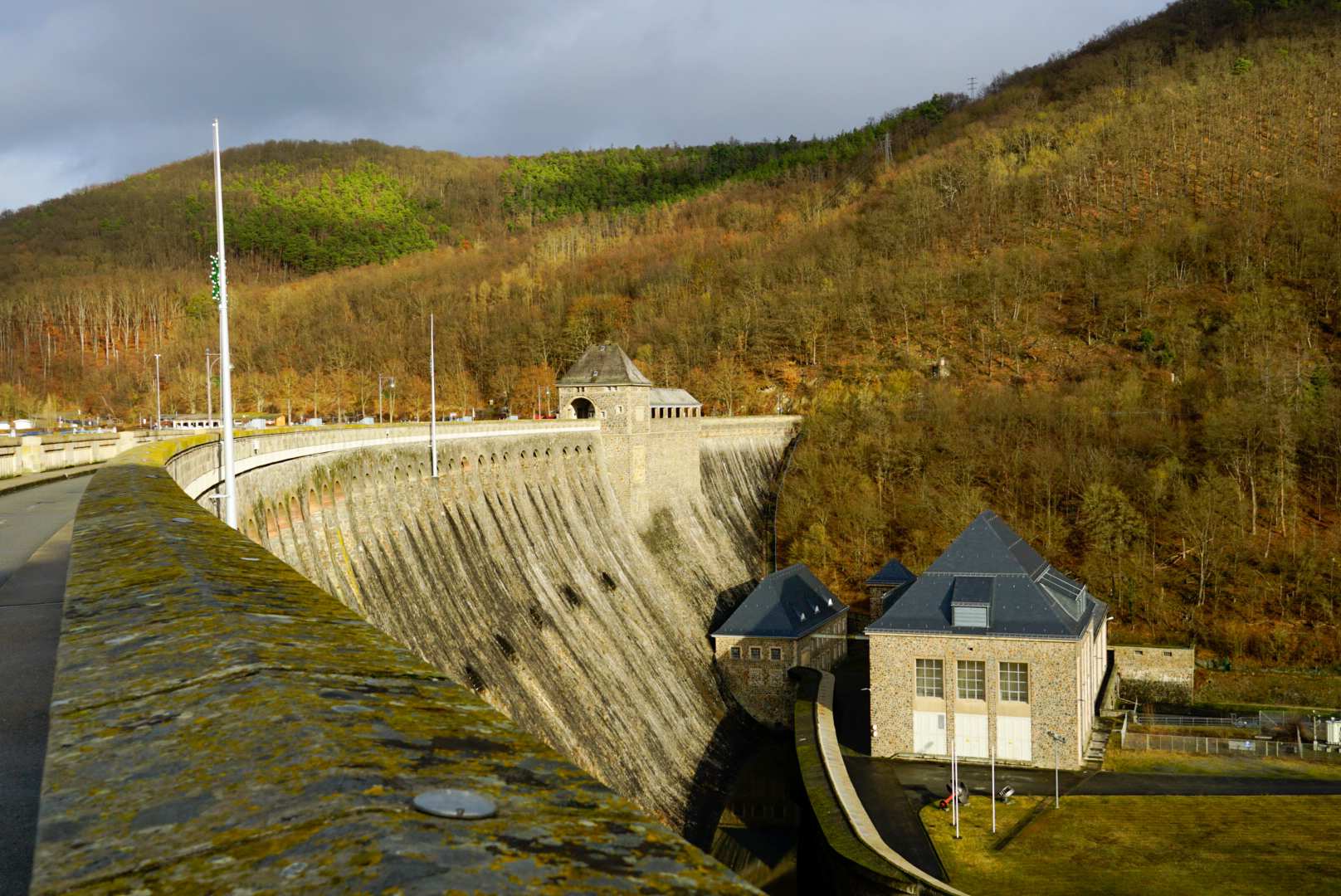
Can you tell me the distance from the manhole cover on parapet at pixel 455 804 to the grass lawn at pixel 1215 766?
33475 millimetres

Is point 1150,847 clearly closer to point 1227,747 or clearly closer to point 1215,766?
point 1215,766

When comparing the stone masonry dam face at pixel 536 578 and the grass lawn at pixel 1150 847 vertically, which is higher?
the stone masonry dam face at pixel 536 578

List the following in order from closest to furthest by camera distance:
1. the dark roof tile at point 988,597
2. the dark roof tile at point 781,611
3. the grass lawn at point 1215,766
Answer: the grass lawn at point 1215,766
the dark roof tile at point 988,597
the dark roof tile at point 781,611

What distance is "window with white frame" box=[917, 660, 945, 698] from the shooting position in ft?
109

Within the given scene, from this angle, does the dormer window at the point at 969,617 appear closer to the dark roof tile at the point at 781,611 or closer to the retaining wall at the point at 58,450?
the dark roof tile at the point at 781,611

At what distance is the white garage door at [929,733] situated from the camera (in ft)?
107

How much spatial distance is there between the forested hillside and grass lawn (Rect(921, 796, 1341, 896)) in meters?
25.5

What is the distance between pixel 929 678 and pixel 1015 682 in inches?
107

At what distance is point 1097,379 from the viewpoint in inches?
2840

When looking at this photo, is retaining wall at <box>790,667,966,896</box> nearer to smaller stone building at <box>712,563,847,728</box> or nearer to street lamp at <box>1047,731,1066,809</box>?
smaller stone building at <box>712,563,847,728</box>

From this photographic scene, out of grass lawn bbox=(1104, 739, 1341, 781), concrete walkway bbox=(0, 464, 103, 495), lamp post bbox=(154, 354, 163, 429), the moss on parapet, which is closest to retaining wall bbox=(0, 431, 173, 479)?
concrete walkway bbox=(0, 464, 103, 495)

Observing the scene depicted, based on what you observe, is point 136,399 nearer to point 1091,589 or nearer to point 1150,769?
point 1091,589

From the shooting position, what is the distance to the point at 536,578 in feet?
123

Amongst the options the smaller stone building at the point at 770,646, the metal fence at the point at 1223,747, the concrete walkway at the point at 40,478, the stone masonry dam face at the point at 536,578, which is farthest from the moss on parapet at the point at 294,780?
the smaller stone building at the point at 770,646
